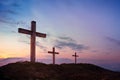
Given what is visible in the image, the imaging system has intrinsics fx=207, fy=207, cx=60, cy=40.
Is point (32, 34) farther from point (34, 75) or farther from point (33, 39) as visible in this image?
point (34, 75)

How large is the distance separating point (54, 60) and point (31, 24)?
51.7 ft

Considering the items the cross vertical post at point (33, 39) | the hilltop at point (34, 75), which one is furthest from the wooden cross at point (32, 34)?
the hilltop at point (34, 75)

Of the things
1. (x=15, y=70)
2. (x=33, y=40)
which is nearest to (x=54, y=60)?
(x=33, y=40)

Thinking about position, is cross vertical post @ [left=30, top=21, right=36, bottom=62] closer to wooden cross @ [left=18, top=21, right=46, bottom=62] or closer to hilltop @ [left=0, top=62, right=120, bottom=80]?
wooden cross @ [left=18, top=21, right=46, bottom=62]

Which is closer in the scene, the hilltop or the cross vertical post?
the hilltop

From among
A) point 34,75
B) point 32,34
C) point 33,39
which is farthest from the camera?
point 32,34

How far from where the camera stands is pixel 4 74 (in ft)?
66.4

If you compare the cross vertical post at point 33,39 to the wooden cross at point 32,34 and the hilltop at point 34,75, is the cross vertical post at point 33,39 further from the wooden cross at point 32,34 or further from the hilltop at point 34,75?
the hilltop at point 34,75

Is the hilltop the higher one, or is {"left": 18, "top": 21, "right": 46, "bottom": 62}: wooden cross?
{"left": 18, "top": 21, "right": 46, "bottom": 62}: wooden cross

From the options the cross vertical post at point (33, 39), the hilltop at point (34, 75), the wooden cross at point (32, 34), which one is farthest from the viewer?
the cross vertical post at point (33, 39)

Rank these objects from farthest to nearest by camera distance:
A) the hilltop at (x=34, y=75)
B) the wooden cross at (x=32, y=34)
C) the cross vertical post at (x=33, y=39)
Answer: the cross vertical post at (x=33, y=39) → the wooden cross at (x=32, y=34) → the hilltop at (x=34, y=75)

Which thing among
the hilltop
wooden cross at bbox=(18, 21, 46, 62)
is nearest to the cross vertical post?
wooden cross at bbox=(18, 21, 46, 62)

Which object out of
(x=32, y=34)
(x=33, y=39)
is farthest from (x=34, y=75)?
(x=32, y=34)

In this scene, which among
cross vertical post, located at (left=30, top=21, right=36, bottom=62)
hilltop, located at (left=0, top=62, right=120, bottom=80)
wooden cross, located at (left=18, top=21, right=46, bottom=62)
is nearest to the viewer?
hilltop, located at (left=0, top=62, right=120, bottom=80)
